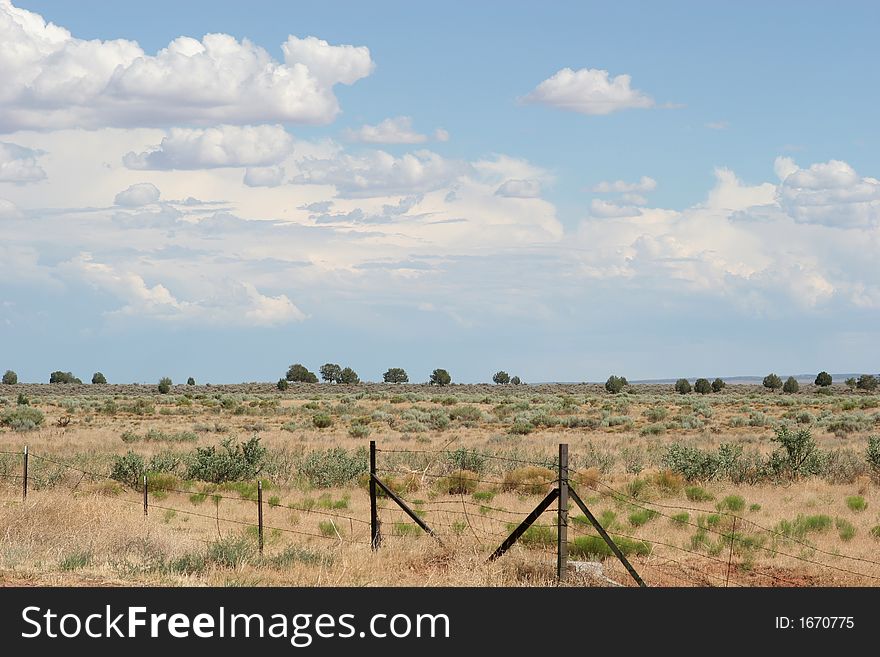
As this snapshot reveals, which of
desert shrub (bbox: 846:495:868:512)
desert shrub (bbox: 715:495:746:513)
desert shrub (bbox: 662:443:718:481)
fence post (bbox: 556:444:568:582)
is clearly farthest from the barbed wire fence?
desert shrub (bbox: 846:495:868:512)

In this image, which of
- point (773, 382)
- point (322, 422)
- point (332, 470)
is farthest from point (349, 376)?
point (332, 470)

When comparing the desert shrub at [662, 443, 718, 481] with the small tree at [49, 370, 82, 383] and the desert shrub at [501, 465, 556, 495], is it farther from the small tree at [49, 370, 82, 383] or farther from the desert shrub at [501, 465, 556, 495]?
the small tree at [49, 370, 82, 383]

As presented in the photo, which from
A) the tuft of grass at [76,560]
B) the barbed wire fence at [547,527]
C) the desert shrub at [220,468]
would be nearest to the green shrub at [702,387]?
the barbed wire fence at [547,527]

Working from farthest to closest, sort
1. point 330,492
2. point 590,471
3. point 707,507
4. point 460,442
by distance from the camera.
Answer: point 460,442, point 590,471, point 330,492, point 707,507

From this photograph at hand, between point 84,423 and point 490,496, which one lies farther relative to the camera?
point 84,423

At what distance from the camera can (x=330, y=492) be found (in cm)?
2497

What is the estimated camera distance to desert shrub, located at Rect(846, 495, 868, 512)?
21.7 m

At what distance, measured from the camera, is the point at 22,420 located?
4744 centimetres

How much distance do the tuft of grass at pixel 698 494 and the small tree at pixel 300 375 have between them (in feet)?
368

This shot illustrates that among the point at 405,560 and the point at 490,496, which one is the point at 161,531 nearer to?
the point at 405,560

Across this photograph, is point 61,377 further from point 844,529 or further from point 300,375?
point 844,529

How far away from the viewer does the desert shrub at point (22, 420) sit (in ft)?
149

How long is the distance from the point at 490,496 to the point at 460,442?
17.0 m
